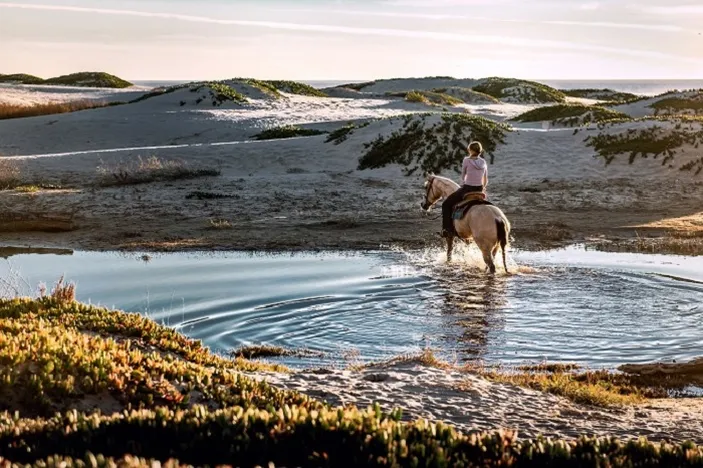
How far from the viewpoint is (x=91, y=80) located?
306 feet

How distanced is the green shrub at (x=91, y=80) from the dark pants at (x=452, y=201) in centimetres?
7626

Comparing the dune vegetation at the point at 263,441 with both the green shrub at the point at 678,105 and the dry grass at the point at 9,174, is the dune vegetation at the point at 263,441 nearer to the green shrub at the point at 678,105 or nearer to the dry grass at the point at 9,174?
the dry grass at the point at 9,174

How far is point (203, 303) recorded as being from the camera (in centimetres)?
1534

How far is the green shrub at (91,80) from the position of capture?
91.2 meters

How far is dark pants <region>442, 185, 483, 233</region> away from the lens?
19.1m

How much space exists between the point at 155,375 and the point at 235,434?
7.65ft

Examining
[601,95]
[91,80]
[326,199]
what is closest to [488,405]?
[326,199]

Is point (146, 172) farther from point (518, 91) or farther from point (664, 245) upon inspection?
point (518, 91)

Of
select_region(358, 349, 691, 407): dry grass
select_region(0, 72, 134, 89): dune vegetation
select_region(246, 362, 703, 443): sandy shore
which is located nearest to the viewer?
select_region(246, 362, 703, 443): sandy shore

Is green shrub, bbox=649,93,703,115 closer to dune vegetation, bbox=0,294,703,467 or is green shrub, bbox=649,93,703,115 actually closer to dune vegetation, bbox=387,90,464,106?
dune vegetation, bbox=387,90,464,106

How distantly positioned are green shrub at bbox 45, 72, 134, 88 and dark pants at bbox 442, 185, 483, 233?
76.3 meters

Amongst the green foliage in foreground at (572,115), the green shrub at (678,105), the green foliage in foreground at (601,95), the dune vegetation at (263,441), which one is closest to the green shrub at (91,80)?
the green foliage in foreground at (601,95)

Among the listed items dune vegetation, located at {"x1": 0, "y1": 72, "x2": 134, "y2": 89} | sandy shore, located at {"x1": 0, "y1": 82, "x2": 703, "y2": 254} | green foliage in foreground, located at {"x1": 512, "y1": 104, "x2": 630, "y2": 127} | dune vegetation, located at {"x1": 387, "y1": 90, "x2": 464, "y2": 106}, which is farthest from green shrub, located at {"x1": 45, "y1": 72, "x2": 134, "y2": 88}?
sandy shore, located at {"x1": 0, "y1": 82, "x2": 703, "y2": 254}

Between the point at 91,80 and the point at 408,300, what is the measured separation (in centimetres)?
8340
